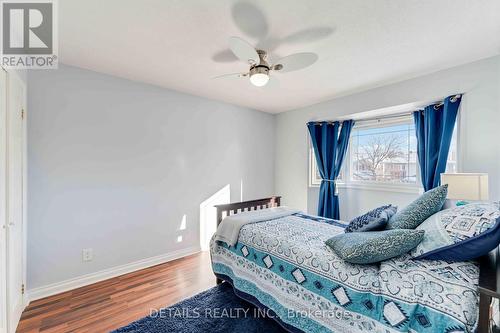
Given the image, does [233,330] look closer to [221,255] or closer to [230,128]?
[221,255]

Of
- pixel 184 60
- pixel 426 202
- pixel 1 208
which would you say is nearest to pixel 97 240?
pixel 1 208

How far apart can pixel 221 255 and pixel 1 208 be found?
5.65 ft

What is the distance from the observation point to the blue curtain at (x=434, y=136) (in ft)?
8.07

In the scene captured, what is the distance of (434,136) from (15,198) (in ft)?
14.0

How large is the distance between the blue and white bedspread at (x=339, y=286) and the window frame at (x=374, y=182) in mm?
1610

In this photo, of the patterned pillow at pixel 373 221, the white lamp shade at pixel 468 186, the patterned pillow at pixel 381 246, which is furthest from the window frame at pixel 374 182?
the patterned pillow at pixel 381 246

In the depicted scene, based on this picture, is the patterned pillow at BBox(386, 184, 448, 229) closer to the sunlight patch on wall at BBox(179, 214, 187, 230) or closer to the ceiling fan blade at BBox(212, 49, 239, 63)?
the ceiling fan blade at BBox(212, 49, 239, 63)

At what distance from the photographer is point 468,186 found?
1.94 metres

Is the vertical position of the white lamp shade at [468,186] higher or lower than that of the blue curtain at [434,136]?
lower

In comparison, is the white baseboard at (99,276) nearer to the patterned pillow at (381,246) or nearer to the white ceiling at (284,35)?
the white ceiling at (284,35)

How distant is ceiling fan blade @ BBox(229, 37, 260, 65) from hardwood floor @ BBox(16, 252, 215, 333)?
230cm

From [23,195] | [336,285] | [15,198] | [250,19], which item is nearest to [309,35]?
[250,19]

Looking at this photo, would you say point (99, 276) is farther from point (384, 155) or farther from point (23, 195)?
point (384, 155)

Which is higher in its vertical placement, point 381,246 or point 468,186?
point 468,186
